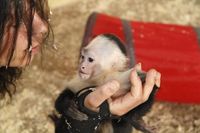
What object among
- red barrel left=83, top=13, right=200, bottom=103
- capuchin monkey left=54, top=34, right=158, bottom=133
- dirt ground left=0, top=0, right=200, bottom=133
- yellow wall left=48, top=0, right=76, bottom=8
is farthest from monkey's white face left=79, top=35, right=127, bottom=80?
yellow wall left=48, top=0, right=76, bottom=8

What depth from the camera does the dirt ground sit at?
74.9 inches

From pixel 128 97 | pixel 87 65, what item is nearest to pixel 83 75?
pixel 87 65

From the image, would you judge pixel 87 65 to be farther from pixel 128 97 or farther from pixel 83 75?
pixel 128 97

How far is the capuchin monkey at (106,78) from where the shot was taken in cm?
116

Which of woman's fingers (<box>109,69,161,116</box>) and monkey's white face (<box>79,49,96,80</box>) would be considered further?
monkey's white face (<box>79,49,96,80</box>)

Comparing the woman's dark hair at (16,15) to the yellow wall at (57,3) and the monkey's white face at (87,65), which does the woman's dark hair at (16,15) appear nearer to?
the monkey's white face at (87,65)

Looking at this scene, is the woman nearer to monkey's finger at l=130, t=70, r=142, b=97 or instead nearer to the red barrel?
monkey's finger at l=130, t=70, r=142, b=97

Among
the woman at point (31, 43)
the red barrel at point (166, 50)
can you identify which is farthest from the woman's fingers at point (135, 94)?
the red barrel at point (166, 50)

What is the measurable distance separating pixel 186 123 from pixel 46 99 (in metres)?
0.59

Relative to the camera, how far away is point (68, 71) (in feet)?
6.97

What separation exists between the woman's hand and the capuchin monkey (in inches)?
1.0

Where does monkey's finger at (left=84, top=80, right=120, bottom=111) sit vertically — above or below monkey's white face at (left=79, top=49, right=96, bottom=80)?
above

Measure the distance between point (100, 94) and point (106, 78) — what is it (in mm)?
262

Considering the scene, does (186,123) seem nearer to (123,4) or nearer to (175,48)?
(175,48)
